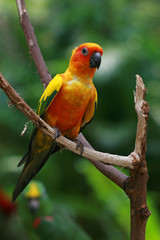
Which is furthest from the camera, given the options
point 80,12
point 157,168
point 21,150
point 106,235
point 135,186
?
point 80,12

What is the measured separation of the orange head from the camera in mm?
1526

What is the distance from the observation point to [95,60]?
1531 mm

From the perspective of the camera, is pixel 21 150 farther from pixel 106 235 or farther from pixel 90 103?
pixel 90 103

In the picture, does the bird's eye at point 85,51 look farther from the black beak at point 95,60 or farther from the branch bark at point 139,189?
the branch bark at point 139,189

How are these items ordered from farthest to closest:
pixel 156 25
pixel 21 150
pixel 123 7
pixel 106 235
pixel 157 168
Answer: pixel 156 25
pixel 123 7
pixel 21 150
pixel 157 168
pixel 106 235

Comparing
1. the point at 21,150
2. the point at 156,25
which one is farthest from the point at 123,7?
the point at 21,150

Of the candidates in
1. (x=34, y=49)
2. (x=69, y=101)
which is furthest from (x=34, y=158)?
(x=34, y=49)

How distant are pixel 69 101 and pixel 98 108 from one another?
6.48 ft

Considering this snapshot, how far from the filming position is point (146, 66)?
363 centimetres

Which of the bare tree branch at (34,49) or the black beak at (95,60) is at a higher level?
the bare tree branch at (34,49)

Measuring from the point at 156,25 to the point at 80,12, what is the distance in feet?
4.45

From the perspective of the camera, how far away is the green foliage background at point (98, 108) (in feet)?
9.02

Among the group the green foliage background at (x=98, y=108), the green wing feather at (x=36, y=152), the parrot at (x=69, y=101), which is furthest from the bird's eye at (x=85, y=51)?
the green foliage background at (x=98, y=108)

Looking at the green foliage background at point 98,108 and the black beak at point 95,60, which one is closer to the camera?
the black beak at point 95,60
